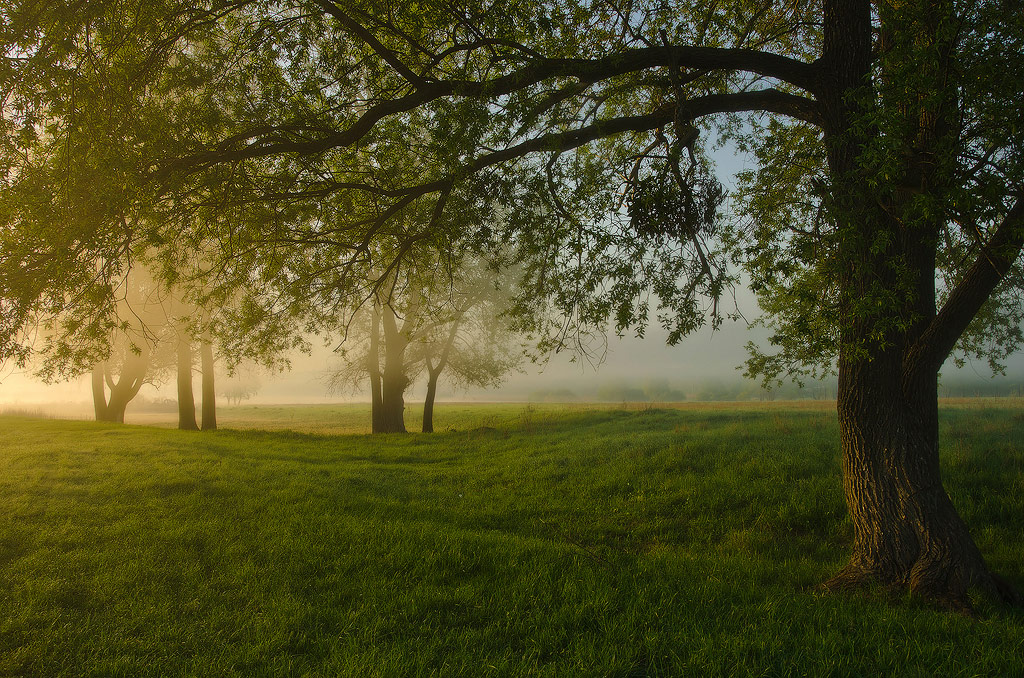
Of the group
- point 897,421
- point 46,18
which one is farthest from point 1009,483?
point 46,18

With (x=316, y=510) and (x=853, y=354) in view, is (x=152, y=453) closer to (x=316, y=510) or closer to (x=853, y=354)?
(x=316, y=510)

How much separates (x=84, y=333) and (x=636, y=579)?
9.35 m

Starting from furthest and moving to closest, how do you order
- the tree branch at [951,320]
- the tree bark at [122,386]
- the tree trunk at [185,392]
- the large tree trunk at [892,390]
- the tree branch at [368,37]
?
1. the tree bark at [122,386]
2. the tree trunk at [185,392]
3. the tree branch at [368,37]
4. the tree branch at [951,320]
5. the large tree trunk at [892,390]

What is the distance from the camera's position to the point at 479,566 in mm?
7109

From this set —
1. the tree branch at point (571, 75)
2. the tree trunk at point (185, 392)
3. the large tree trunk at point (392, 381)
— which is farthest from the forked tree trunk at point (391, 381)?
the tree branch at point (571, 75)

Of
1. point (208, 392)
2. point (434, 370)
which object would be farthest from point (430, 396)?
point (208, 392)

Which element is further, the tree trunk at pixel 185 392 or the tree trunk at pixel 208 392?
the tree trunk at pixel 208 392

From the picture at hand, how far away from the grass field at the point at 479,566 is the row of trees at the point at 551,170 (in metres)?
2.19

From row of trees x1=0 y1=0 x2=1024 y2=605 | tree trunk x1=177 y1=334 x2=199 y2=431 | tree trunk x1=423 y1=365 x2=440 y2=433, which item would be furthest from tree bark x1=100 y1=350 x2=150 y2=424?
row of trees x1=0 y1=0 x2=1024 y2=605

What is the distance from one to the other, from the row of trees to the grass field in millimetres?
2193

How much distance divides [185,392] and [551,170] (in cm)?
2519

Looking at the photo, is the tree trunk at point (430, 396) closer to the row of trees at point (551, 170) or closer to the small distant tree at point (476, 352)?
the small distant tree at point (476, 352)

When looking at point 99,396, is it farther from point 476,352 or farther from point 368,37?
point 368,37

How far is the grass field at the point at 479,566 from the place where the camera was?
4809 millimetres
